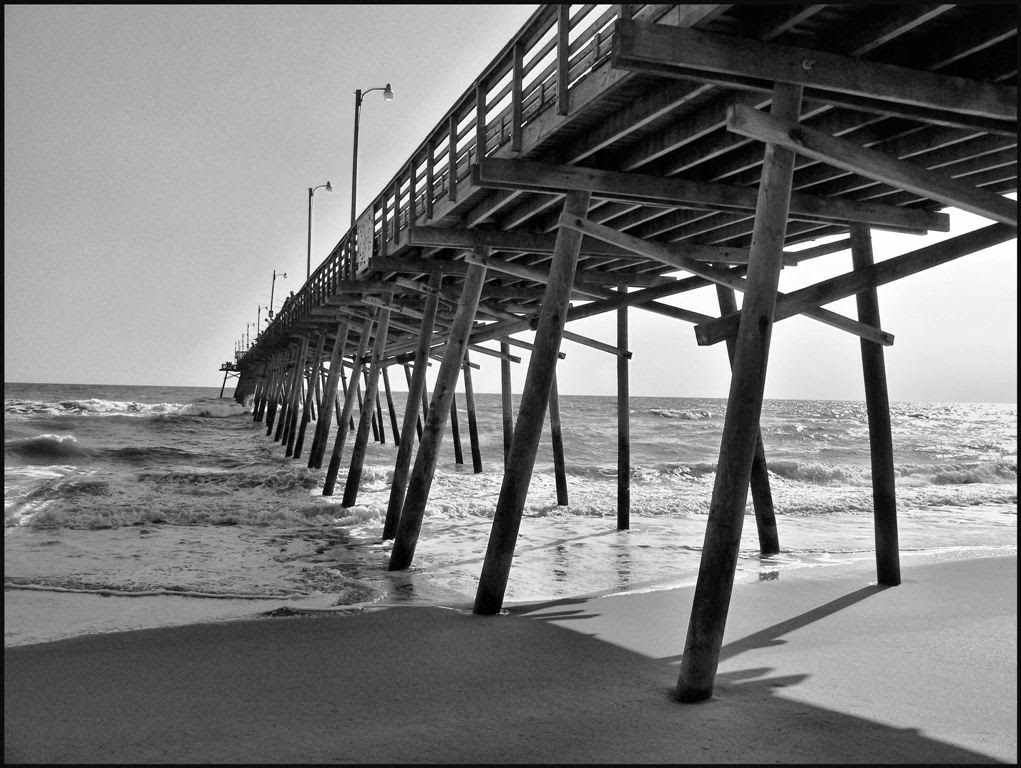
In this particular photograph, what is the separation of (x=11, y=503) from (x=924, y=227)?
13.4m

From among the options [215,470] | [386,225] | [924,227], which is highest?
[386,225]

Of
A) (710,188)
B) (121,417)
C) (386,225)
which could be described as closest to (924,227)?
(710,188)

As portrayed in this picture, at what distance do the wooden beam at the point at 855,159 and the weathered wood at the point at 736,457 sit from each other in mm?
131

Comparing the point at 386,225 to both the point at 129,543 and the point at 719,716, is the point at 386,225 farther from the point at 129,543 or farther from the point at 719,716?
the point at 719,716

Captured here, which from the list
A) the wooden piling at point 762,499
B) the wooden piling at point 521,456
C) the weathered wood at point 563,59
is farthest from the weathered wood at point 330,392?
the weathered wood at point 563,59

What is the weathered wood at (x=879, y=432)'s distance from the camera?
269 inches

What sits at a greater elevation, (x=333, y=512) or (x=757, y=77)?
(x=757, y=77)

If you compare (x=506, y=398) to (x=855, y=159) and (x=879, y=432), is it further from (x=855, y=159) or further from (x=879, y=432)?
(x=855, y=159)

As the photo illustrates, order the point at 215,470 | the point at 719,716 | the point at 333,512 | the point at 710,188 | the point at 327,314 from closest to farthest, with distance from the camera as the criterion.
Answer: the point at 719,716
the point at 710,188
the point at 333,512
the point at 327,314
the point at 215,470

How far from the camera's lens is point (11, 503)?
1307 cm

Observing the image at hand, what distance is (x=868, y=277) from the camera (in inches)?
200

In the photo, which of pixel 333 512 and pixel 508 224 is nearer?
pixel 508 224

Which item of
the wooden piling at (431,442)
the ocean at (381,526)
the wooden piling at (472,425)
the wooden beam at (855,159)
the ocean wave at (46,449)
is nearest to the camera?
the wooden beam at (855,159)

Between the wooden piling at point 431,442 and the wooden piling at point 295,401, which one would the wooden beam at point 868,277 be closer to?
the wooden piling at point 431,442
